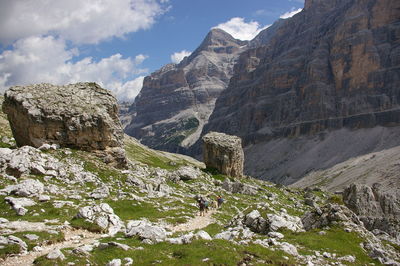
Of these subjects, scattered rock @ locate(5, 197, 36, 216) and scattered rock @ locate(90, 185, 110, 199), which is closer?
scattered rock @ locate(5, 197, 36, 216)

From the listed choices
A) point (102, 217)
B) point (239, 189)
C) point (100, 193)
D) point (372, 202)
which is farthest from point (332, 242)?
point (239, 189)

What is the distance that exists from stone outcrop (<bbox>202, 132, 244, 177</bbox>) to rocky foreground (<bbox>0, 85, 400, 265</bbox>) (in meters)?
33.7

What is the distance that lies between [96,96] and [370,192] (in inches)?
1674

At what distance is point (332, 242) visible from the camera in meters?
23.1

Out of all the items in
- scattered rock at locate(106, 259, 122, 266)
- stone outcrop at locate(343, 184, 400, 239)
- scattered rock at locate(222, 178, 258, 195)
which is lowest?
stone outcrop at locate(343, 184, 400, 239)

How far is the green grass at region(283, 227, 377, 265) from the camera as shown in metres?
21.5

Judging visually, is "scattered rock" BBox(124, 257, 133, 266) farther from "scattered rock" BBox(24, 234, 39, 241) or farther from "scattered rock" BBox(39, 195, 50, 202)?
"scattered rock" BBox(39, 195, 50, 202)

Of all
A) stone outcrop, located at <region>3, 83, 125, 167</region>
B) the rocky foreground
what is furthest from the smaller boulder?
stone outcrop, located at <region>3, 83, 125, 167</region>

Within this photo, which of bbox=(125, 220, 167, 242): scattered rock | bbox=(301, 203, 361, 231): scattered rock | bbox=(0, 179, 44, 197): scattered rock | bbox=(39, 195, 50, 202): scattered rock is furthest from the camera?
bbox=(301, 203, 361, 231): scattered rock

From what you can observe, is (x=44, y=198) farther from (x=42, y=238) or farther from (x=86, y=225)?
(x=42, y=238)

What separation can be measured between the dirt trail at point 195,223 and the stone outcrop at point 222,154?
42294mm

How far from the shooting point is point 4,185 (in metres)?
27.2

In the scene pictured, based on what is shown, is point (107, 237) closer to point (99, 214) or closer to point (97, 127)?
point (99, 214)

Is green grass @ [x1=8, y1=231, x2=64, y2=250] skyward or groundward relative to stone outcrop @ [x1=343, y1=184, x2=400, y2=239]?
skyward
